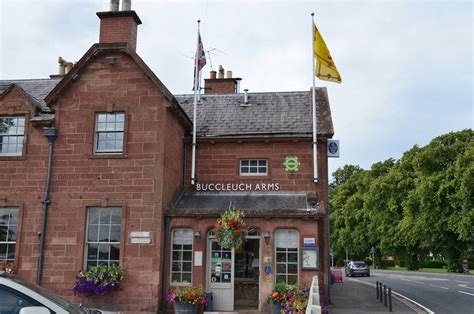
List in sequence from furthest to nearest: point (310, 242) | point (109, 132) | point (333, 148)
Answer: point (333, 148), point (109, 132), point (310, 242)

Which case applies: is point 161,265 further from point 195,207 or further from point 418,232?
point 418,232

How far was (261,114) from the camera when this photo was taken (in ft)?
63.0

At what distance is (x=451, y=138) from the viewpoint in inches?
1769

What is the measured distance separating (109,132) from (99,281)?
15.7 feet

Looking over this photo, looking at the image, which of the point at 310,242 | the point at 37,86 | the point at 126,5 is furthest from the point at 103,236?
the point at 126,5

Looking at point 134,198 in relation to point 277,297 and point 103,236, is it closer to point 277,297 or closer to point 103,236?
point 103,236

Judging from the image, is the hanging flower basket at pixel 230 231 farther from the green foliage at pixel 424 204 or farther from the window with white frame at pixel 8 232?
the green foliage at pixel 424 204

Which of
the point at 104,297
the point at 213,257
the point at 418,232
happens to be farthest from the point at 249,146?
the point at 418,232

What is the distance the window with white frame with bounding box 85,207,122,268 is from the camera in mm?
15484

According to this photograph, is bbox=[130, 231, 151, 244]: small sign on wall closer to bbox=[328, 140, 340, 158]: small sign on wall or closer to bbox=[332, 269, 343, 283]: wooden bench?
bbox=[328, 140, 340, 158]: small sign on wall

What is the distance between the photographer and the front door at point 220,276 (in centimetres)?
1556

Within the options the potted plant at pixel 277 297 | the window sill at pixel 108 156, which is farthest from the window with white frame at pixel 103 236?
the potted plant at pixel 277 297

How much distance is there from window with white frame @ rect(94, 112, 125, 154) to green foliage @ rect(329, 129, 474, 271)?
3081 cm

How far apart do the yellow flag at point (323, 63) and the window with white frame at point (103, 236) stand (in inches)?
345
